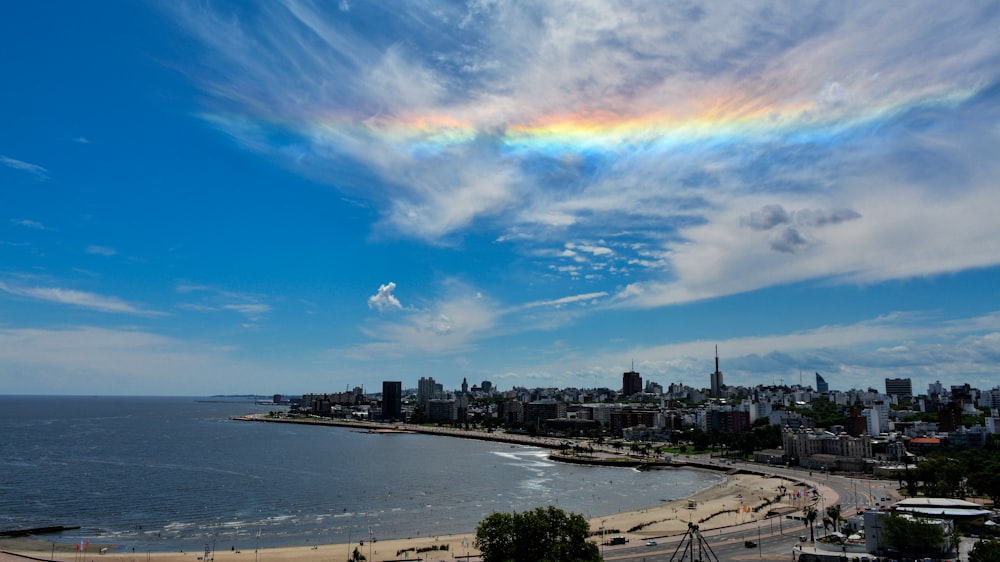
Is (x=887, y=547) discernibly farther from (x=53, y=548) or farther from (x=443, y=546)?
(x=53, y=548)

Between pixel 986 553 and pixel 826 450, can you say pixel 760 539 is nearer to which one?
pixel 986 553

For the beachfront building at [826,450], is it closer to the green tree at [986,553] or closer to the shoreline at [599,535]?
the shoreline at [599,535]

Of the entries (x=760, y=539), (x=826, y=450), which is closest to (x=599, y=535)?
(x=760, y=539)

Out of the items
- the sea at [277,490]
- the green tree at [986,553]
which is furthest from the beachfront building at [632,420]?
the green tree at [986,553]

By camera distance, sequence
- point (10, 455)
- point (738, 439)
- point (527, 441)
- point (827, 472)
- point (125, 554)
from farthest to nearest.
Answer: point (527, 441)
point (738, 439)
point (10, 455)
point (827, 472)
point (125, 554)

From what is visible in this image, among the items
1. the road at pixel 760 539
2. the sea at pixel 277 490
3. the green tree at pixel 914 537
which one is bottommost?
the sea at pixel 277 490

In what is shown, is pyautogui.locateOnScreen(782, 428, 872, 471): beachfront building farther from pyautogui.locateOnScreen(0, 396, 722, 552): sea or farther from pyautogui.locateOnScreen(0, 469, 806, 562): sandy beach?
pyautogui.locateOnScreen(0, 469, 806, 562): sandy beach

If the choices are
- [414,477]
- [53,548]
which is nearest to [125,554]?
[53,548]
